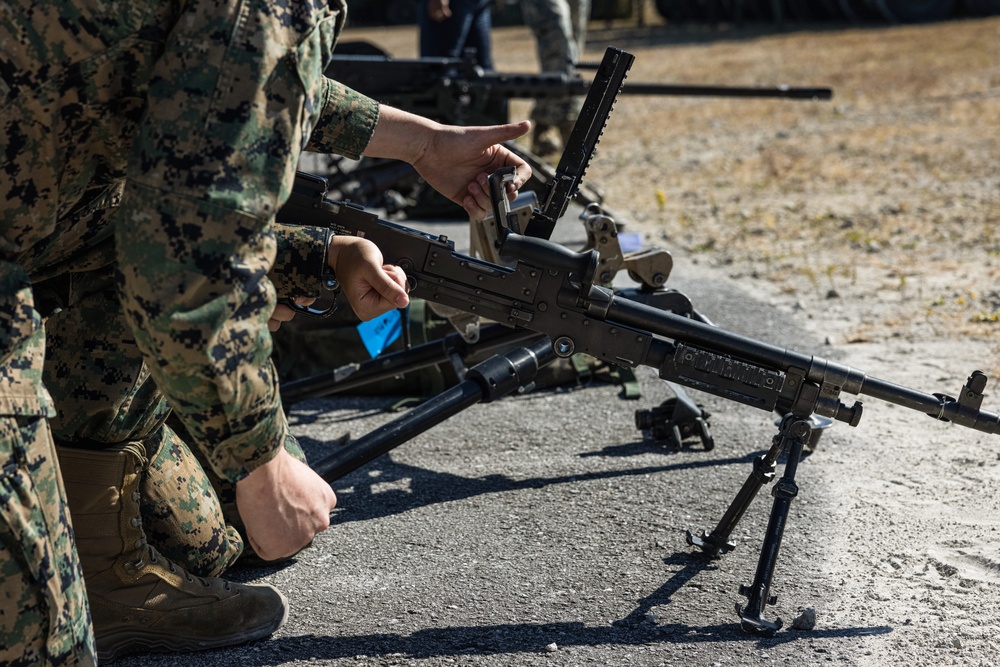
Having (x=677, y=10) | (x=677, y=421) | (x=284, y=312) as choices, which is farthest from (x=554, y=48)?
(x=677, y=10)

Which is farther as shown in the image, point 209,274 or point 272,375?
point 272,375

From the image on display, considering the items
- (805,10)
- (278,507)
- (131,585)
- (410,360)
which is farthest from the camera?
(805,10)

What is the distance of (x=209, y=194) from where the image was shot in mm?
1523

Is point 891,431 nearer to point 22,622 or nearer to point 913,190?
point 22,622

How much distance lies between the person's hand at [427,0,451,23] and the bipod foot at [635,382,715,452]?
5.20 metres

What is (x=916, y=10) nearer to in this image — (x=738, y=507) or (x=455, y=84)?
(x=455, y=84)

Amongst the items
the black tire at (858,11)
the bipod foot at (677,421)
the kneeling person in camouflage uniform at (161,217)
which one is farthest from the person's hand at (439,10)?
the black tire at (858,11)

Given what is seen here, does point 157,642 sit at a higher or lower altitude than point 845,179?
lower

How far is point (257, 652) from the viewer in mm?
2395

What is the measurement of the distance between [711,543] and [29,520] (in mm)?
1711

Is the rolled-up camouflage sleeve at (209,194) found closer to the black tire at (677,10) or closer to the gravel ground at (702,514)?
the gravel ground at (702,514)

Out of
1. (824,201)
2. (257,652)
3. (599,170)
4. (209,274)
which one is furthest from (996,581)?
(599,170)

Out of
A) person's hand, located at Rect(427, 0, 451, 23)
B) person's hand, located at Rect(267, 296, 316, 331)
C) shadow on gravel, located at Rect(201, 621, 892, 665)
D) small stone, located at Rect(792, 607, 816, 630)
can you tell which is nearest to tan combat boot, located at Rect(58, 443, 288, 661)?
shadow on gravel, located at Rect(201, 621, 892, 665)

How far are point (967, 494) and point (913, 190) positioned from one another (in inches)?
184
